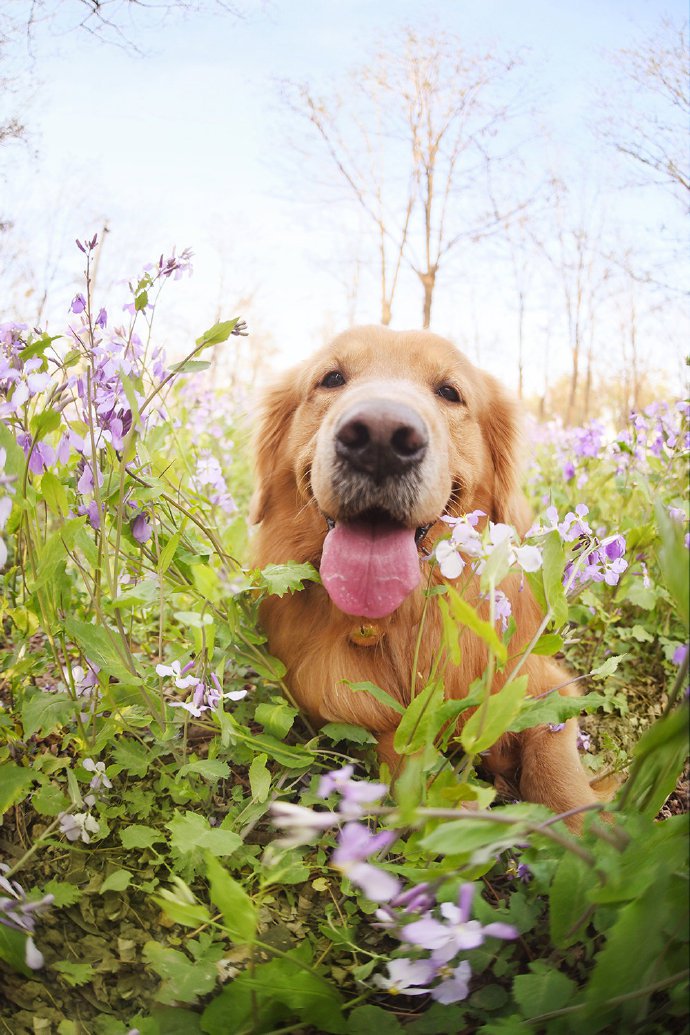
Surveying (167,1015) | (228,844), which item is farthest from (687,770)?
(167,1015)

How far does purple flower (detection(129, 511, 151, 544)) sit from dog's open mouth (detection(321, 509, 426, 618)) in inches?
21.6

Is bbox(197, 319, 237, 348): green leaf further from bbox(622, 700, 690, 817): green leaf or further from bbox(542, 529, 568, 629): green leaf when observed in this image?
bbox(622, 700, 690, 817): green leaf

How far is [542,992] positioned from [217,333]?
1.44 meters

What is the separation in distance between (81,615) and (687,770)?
2123 millimetres

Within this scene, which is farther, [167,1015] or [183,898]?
[167,1015]

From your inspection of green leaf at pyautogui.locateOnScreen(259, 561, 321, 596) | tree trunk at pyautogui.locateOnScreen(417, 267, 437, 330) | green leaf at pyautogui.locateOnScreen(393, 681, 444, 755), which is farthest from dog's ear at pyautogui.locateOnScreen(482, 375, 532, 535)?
tree trunk at pyautogui.locateOnScreen(417, 267, 437, 330)

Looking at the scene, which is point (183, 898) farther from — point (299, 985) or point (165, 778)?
point (165, 778)

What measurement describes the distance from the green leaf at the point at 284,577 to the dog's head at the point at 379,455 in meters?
0.12

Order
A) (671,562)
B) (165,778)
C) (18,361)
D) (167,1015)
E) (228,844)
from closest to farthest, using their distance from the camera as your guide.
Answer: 1. (671,562)
2. (167,1015)
3. (228,844)
4. (18,361)
5. (165,778)

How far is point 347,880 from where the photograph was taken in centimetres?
157

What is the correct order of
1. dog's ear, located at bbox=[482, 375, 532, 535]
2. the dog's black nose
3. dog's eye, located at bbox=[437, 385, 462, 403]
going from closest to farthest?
the dog's black nose < dog's eye, located at bbox=[437, 385, 462, 403] < dog's ear, located at bbox=[482, 375, 532, 535]

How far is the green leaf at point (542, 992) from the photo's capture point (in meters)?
1.06

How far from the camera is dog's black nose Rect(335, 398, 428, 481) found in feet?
5.97

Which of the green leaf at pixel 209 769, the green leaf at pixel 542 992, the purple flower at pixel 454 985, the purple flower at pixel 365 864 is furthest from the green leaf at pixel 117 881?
the purple flower at pixel 365 864
